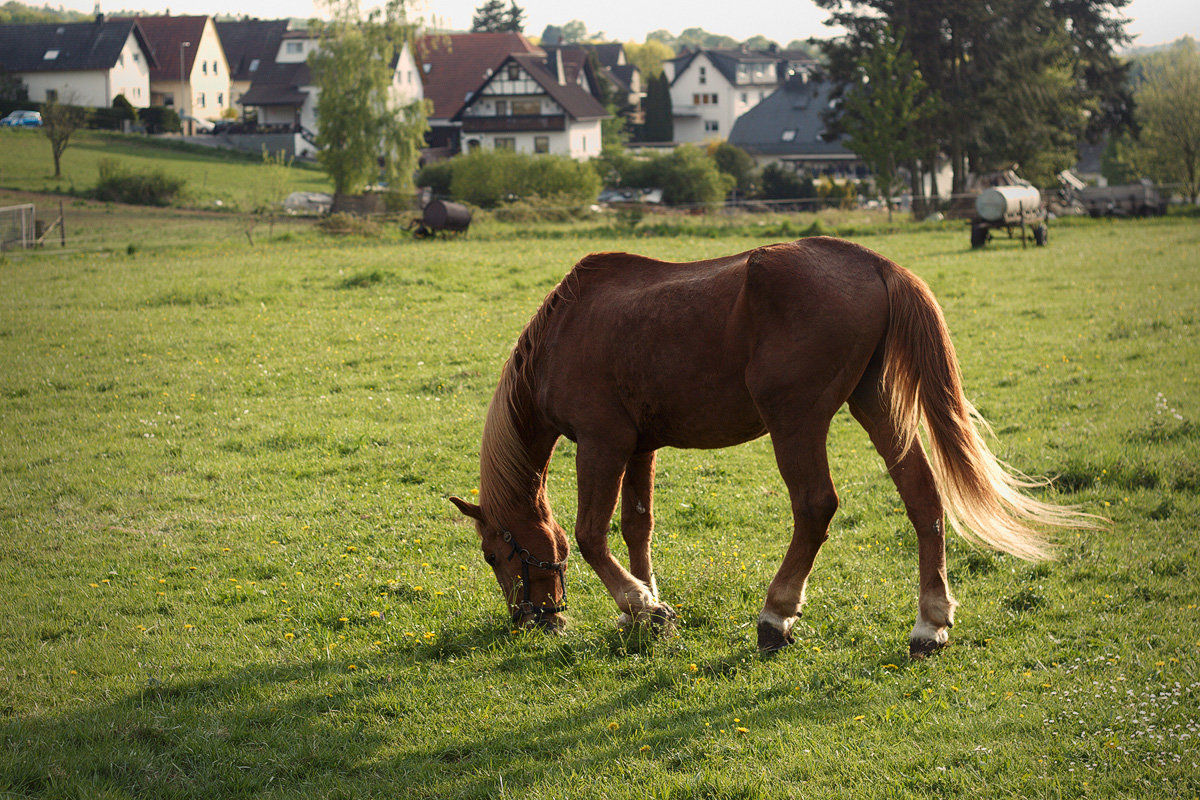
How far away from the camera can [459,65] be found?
74.1 m

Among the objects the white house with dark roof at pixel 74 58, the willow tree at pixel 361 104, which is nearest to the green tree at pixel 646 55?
the white house with dark roof at pixel 74 58

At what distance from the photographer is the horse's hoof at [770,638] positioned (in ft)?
16.1

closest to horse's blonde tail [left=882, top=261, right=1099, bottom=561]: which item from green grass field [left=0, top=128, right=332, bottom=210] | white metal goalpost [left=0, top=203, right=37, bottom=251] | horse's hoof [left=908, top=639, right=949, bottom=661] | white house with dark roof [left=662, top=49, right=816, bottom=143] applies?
horse's hoof [left=908, top=639, right=949, bottom=661]

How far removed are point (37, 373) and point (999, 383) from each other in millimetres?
12750

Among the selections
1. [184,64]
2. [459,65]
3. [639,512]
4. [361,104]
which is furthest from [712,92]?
[639,512]

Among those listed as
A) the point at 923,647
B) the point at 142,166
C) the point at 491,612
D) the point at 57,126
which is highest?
the point at 57,126

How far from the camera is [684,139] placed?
9319 centimetres

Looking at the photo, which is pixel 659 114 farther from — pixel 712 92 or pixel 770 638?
pixel 770 638

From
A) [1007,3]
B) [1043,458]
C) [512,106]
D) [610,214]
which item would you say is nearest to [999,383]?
[1043,458]

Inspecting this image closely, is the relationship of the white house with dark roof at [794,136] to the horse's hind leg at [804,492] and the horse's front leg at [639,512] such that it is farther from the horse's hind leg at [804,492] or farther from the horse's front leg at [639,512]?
the horse's hind leg at [804,492]

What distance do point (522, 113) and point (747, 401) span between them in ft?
217

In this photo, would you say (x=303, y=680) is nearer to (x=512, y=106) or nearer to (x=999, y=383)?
(x=999, y=383)

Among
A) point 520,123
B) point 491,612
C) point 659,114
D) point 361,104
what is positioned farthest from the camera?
point 659,114

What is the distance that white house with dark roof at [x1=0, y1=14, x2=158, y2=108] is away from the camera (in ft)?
218
